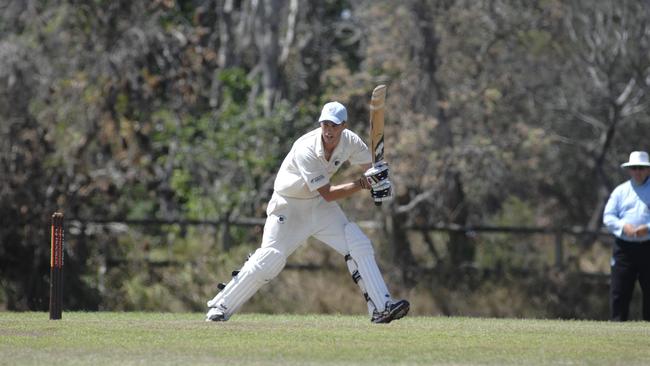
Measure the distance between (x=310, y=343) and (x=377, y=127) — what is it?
2.10 m

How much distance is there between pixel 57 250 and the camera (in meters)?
11.6

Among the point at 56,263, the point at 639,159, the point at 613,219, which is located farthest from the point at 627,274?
the point at 56,263

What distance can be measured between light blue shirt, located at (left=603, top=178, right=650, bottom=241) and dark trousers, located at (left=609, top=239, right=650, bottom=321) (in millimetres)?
165

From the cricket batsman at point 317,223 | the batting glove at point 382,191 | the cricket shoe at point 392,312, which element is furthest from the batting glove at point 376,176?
the cricket shoe at point 392,312

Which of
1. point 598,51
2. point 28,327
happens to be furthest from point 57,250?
point 598,51

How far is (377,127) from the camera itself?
11.1 m

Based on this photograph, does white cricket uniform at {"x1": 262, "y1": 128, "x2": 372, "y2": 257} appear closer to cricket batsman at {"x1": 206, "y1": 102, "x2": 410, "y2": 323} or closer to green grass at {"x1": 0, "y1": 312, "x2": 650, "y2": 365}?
cricket batsman at {"x1": 206, "y1": 102, "x2": 410, "y2": 323}

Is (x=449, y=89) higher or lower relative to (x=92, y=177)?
higher

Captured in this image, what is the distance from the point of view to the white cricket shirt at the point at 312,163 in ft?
36.5

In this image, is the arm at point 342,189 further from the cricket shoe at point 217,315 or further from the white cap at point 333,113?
the cricket shoe at point 217,315

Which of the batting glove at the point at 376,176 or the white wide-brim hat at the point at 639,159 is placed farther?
the white wide-brim hat at the point at 639,159

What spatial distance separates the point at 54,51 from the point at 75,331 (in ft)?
49.1

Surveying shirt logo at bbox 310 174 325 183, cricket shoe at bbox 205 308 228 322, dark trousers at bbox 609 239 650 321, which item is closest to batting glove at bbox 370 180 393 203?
shirt logo at bbox 310 174 325 183

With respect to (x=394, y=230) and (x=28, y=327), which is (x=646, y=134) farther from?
(x=28, y=327)
